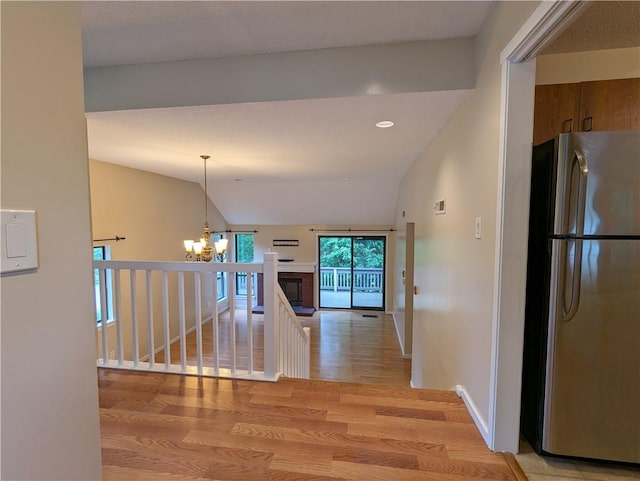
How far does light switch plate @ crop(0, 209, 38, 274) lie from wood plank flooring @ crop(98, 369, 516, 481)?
4.05ft

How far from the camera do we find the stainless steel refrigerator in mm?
1310

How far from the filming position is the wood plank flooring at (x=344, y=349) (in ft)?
16.0

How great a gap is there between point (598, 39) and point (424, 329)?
2796 mm

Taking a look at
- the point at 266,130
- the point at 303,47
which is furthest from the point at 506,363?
the point at 266,130

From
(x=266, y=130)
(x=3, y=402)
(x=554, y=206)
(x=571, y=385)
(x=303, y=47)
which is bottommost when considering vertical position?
(x=571, y=385)

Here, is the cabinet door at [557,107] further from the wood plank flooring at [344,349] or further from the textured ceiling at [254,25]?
the wood plank flooring at [344,349]

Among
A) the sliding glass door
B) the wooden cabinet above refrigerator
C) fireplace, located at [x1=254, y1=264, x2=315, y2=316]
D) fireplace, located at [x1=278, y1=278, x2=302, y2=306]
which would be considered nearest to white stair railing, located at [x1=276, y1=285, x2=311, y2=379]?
the wooden cabinet above refrigerator

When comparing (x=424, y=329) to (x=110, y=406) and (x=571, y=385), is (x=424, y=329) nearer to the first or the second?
(x=571, y=385)

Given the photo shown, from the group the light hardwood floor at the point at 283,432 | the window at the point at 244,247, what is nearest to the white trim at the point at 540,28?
the light hardwood floor at the point at 283,432

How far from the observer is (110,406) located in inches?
74.5

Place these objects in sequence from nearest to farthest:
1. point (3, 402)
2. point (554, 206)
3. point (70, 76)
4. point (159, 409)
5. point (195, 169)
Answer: point (3, 402)
point (70, 76)
point (554, 206)
point (159, 409)
point (195, 169)

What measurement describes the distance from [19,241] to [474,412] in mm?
2066

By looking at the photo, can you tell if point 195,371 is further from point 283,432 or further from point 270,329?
point 283,432

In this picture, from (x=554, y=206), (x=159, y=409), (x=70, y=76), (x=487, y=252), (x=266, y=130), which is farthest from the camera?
(x=266, y=130)
